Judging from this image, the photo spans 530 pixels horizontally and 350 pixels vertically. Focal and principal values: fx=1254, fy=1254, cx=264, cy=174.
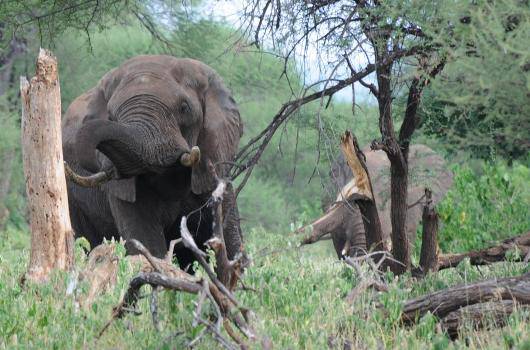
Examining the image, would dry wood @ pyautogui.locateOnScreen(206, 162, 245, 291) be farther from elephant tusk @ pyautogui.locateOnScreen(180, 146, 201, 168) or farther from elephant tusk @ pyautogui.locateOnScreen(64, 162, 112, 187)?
elephant tusk @ pyautogui.locateOnScreen(180, 146, 201, 168)

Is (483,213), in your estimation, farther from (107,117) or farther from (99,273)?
(99,273)

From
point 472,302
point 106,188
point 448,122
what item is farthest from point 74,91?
point 472,302

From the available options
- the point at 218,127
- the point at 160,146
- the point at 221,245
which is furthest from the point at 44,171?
the point at 218,127

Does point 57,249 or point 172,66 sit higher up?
point 172,66

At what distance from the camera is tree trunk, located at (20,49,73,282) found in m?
7.93

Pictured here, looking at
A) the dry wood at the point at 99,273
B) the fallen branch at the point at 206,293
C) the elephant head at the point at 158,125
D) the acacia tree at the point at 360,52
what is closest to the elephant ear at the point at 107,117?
the elephant head at the point at 158,125

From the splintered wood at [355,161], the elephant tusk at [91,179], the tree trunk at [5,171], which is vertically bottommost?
the tree trunk at [5,171]

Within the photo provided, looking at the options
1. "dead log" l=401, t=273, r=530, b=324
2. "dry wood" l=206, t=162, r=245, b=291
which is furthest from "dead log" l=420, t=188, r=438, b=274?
"dry wood" l=206, t=162, r=245, b=291

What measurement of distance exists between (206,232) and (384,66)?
10.2ft

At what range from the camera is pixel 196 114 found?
11305mm

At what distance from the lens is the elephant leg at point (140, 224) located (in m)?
11.1

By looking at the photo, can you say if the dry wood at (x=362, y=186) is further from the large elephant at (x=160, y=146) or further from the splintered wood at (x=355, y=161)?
the large elephant at (x=160, y=146)

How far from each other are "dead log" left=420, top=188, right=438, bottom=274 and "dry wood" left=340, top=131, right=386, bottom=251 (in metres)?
0.35

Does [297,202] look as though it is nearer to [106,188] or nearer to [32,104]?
[106,188]
